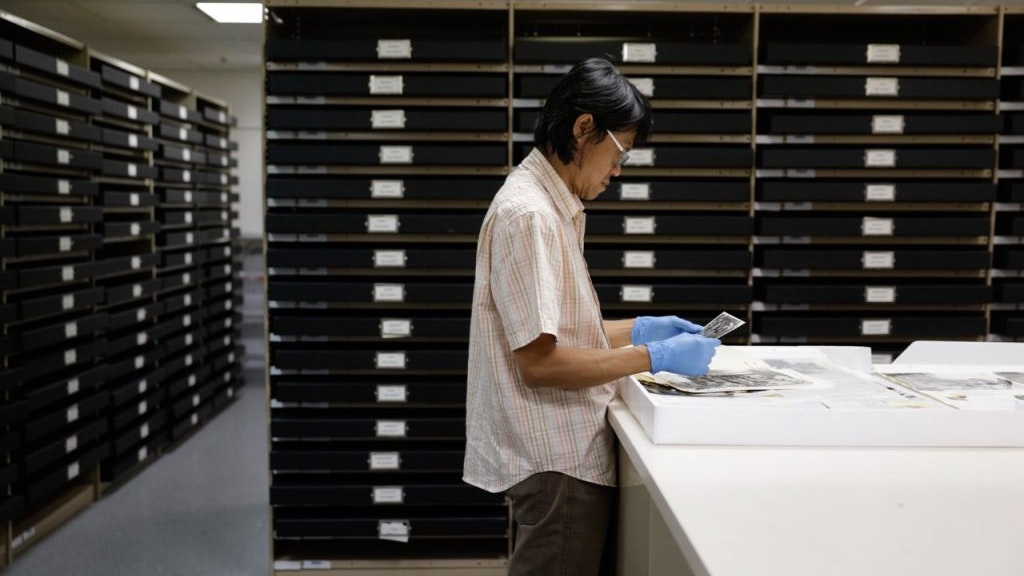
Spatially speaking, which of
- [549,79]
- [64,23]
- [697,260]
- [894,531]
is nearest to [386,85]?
[549,79]

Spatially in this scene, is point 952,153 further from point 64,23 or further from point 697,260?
point 64,23

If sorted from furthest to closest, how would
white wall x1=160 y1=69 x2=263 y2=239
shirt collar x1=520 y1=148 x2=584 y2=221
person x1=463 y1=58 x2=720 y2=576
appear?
white wall x1=160 y1=69 x2=263 y2=239
shirt collar x1=520 y1=148 x2=584 y2=221
person x1=463 y1=58 x2=720 y2=576

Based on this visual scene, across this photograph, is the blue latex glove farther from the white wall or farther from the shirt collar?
the white wall


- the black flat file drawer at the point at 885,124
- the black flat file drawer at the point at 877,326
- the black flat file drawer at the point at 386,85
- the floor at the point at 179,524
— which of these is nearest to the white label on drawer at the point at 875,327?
the black flat file drawer at the point at 877,326

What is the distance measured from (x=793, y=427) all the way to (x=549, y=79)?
1.67m

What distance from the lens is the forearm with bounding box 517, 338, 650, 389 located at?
125 cm

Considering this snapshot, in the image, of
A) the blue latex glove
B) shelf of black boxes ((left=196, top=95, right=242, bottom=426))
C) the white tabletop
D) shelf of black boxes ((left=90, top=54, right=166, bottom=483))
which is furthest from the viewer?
shelf of black boxes ((left=196, top=95, right=242, bottom=426))

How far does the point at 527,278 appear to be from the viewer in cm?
123

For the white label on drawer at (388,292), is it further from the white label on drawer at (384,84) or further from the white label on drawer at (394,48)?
the white label on drawer at (394,48)

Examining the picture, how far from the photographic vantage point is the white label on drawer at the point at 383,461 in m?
2.65

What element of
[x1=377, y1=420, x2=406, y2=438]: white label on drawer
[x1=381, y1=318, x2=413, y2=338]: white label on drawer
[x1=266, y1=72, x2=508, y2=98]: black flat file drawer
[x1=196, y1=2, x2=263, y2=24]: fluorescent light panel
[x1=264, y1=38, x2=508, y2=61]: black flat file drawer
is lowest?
[x1=377, y1=420, x2=406, y2=438]: white label on drawer

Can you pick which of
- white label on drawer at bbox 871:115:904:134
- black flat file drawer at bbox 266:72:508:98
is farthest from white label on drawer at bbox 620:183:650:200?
white label on drawer at bbox 871:115:904:134

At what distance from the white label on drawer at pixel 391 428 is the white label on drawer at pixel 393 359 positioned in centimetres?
19

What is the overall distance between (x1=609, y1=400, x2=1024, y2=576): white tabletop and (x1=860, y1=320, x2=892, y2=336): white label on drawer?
161 cm
